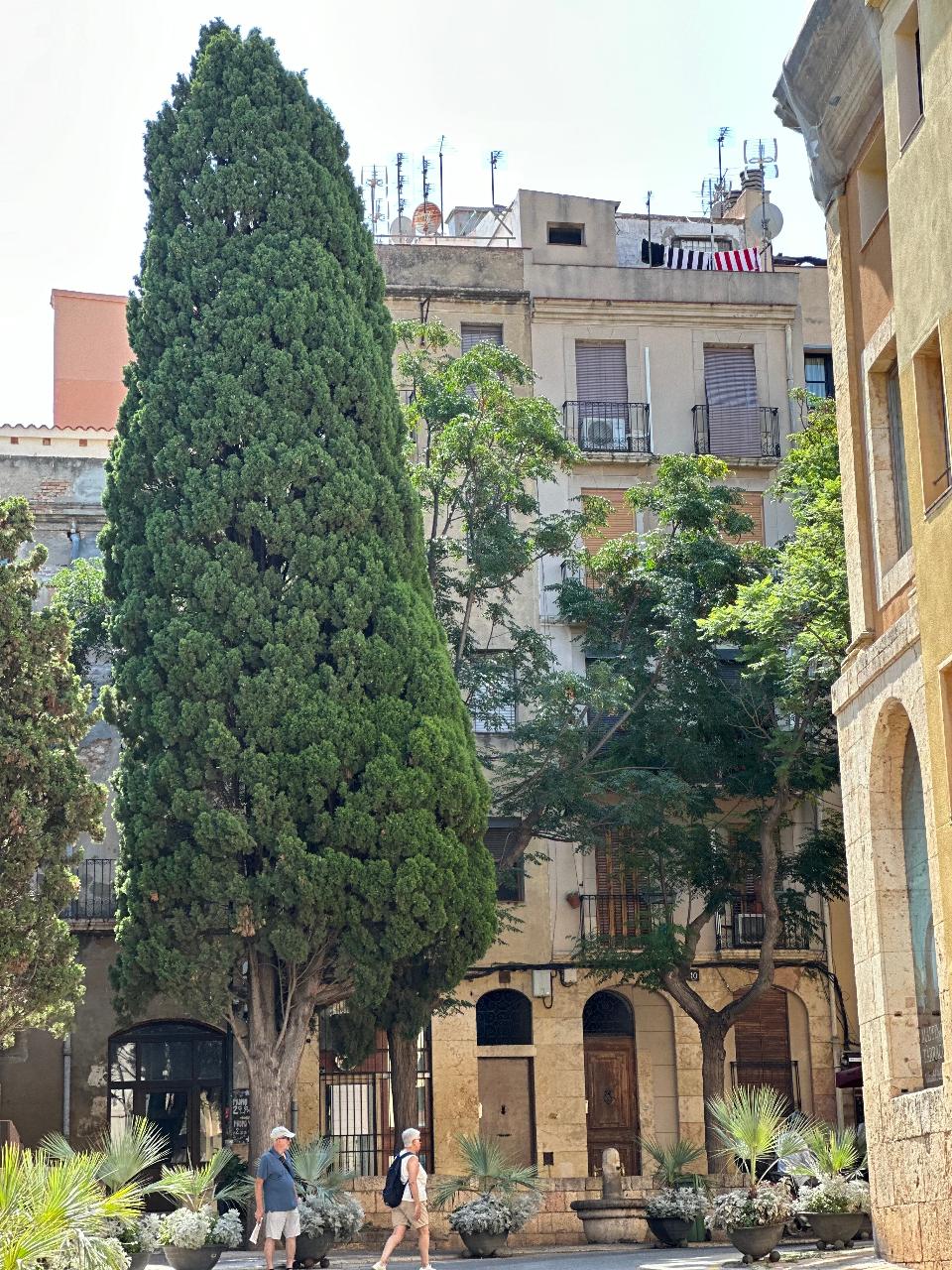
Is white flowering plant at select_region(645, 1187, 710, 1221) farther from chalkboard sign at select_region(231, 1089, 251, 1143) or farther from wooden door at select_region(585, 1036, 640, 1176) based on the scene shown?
wooden door at select_region(585, 1036, 640, 1176)

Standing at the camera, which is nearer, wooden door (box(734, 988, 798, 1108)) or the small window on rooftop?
wooden door (box(734, 988, 798, 1108))

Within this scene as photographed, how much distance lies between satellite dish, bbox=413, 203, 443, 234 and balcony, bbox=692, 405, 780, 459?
7656 millimetres

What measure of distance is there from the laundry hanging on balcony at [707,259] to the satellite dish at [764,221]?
0.52 meters

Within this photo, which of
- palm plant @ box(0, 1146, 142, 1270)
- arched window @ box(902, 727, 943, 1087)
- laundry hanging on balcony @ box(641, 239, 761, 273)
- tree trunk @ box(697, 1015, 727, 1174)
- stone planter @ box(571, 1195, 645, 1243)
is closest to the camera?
palm plant @ box(0, 1146, 142, 1270)

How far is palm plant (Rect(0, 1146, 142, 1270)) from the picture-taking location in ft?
33.8

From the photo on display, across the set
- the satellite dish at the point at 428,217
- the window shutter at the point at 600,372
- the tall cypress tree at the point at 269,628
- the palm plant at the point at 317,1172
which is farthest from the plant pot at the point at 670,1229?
the satellite dish at the point at 428,217

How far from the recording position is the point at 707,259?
36875mm

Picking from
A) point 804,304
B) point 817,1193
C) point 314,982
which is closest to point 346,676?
point 314,982

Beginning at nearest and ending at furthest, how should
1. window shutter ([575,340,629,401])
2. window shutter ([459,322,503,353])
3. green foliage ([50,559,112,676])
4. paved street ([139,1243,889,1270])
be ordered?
1. paved street ([139,1243,889,1270])
2. green foliage ([50,559,112,676])
3. window shutter ([459,322,503,353])
4. window shutter ([575,340,629,401])

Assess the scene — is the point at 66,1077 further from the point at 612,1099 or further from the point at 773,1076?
the point at 773,1076

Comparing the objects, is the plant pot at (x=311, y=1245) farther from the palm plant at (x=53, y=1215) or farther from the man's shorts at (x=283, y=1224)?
the palm plant at (x=53, y=1215)

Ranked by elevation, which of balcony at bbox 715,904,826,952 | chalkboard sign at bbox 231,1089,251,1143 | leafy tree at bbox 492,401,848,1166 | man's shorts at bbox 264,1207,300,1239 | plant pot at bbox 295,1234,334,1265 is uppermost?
leafy tree at bbox 492,401,848,1166

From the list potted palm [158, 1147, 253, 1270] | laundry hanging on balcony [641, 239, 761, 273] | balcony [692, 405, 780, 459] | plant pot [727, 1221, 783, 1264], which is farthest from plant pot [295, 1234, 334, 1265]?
laundry hanging on balcony [641, 239, 761, 273]

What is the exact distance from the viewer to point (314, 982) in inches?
853
